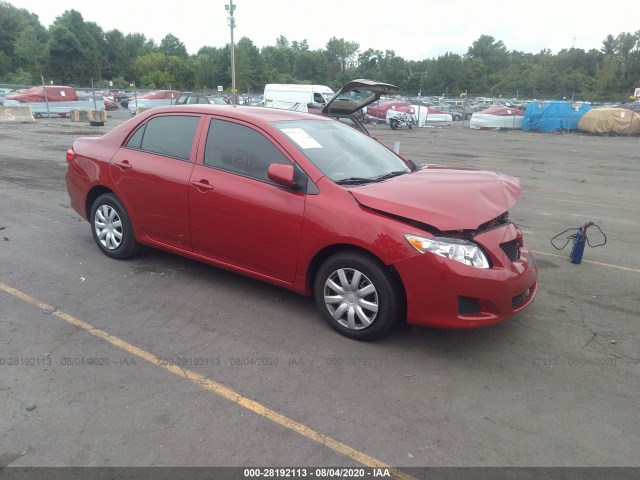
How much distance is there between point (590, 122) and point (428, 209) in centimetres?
3234

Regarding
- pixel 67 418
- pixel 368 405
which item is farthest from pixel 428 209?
pixel 67 418

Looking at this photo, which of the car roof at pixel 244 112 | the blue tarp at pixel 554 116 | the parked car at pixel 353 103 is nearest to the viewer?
the car roof at pixel 244 112

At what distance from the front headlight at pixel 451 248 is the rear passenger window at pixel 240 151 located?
4.35 ft

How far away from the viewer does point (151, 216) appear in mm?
4867

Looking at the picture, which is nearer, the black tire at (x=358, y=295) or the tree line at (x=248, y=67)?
the black tire at (x=358, y=295)

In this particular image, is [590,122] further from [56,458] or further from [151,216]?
[56,458]

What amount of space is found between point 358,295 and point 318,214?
2.28ft

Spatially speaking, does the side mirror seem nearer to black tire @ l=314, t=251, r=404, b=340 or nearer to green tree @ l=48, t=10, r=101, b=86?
black tire @ l=314, t=251, r=404, b=340

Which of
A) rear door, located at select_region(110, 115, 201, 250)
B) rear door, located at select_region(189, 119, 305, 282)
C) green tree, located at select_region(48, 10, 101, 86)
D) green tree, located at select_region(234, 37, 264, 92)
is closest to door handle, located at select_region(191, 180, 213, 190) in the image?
rear door, located at select_region(189, 119, 305, 282)

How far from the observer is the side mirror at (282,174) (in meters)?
3.88

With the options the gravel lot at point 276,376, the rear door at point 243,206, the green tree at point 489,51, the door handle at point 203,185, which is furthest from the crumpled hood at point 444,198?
the green tree at point 489,51

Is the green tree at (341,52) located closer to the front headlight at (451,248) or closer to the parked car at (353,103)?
the parked car at (353,103)

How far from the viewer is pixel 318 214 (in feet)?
12.6

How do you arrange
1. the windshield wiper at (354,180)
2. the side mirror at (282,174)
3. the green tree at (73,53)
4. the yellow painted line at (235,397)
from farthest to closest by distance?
1. the green tree at (73,53)
2. the windshield wiper at (354,180)
3. the side mirror at (282,174)
4. the yellow painted line at (235,397)
